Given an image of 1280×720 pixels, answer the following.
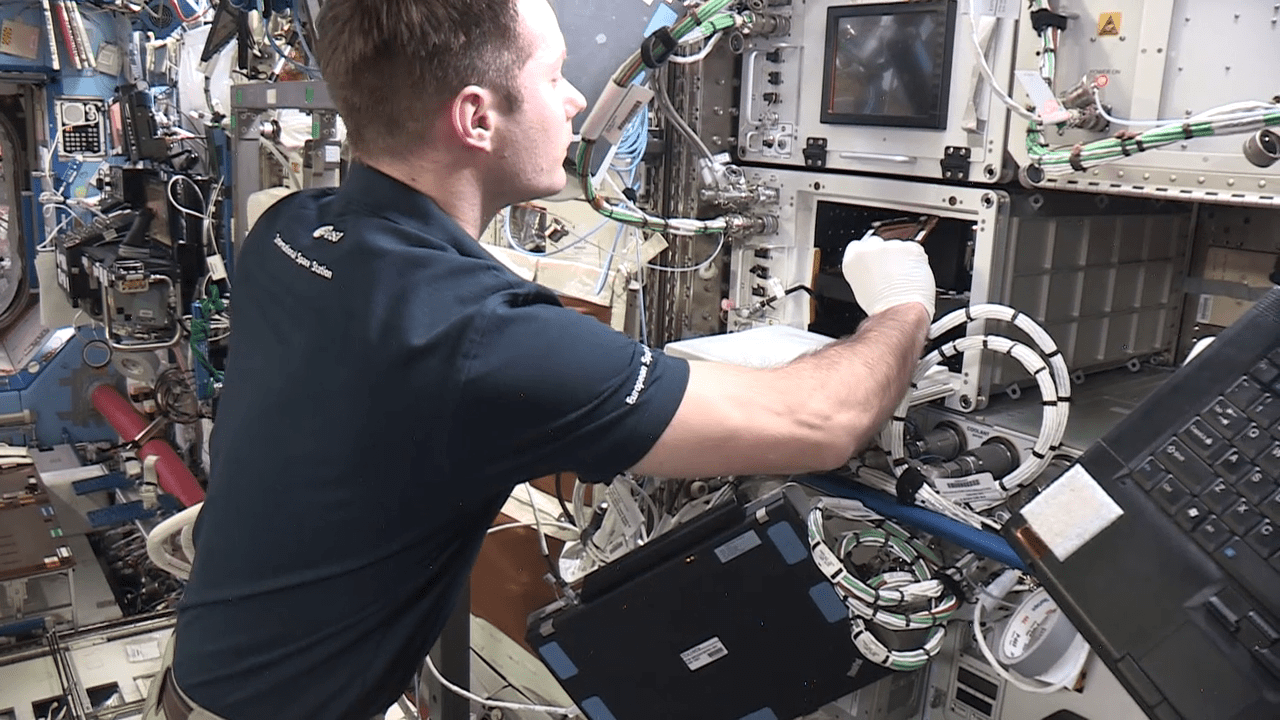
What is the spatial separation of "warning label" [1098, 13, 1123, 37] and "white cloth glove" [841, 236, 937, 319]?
50 cm

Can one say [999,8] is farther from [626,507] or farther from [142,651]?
[142,651]

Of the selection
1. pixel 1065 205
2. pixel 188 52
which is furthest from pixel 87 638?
pixel 1065 205

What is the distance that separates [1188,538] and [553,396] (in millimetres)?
814

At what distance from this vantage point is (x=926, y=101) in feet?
6.66

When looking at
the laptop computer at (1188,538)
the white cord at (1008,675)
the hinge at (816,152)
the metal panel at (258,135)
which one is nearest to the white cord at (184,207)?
the metal panel at (258,135)

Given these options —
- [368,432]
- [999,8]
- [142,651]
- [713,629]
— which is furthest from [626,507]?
[142,651]

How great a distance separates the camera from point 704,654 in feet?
6.88

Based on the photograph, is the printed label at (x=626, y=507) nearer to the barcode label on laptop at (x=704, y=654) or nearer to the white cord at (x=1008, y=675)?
the barcode label on laptop at (x=704, y=654)

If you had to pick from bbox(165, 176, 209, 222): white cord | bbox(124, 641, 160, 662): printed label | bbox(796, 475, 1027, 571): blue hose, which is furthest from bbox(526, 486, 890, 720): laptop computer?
bbox(165, 176, 209, 222): white cord

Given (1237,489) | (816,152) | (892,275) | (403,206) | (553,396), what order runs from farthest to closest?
(816,152)
(892,275)
(403,206)
(553,396)
(1237,489)

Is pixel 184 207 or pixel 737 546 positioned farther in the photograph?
pixel 184 207

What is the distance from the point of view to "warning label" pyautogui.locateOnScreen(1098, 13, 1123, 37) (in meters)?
1.75

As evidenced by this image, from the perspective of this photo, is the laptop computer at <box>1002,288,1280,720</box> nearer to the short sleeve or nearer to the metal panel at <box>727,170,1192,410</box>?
the short sleeve

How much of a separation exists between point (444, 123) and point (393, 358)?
421 mm
